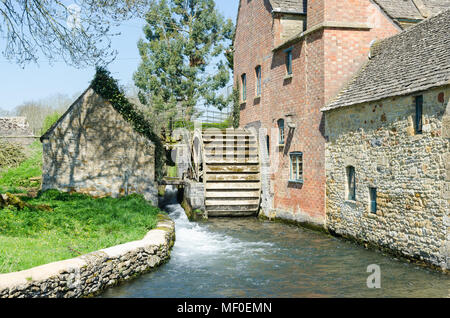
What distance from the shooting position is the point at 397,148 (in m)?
9.19

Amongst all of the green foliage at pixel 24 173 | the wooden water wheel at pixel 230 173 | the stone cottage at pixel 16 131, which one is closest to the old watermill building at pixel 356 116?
the wooden water wheel at pixel 230 173

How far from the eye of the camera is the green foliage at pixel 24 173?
789 inches

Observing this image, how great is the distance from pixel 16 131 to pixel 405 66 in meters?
24.6

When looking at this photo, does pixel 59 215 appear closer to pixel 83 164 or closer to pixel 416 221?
pixel 83 164

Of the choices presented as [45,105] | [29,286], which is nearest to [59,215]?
[29,286]

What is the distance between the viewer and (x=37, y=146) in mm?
25891

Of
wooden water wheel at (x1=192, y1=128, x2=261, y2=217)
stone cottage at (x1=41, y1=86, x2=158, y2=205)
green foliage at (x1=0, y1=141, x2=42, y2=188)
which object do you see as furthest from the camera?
green foliage at (x1=0, y1=141, x2=42, y2=188)

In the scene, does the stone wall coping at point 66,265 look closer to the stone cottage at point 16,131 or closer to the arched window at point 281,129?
the arched window at point 281,129

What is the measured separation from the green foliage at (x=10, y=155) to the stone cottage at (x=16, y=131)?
921 millimetres

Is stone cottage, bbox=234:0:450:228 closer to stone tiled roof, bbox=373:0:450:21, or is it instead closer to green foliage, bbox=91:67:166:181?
stone tiled roof, bbox=373:0:450:21

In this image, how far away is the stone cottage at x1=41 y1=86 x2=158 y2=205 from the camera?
13523mm

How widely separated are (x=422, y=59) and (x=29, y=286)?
28.9 feet

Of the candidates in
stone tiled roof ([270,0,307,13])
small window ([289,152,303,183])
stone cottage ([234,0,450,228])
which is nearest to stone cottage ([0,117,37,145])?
stone cottage ([234,0,450,228])

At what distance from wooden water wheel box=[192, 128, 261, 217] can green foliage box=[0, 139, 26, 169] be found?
1204 centimetres
